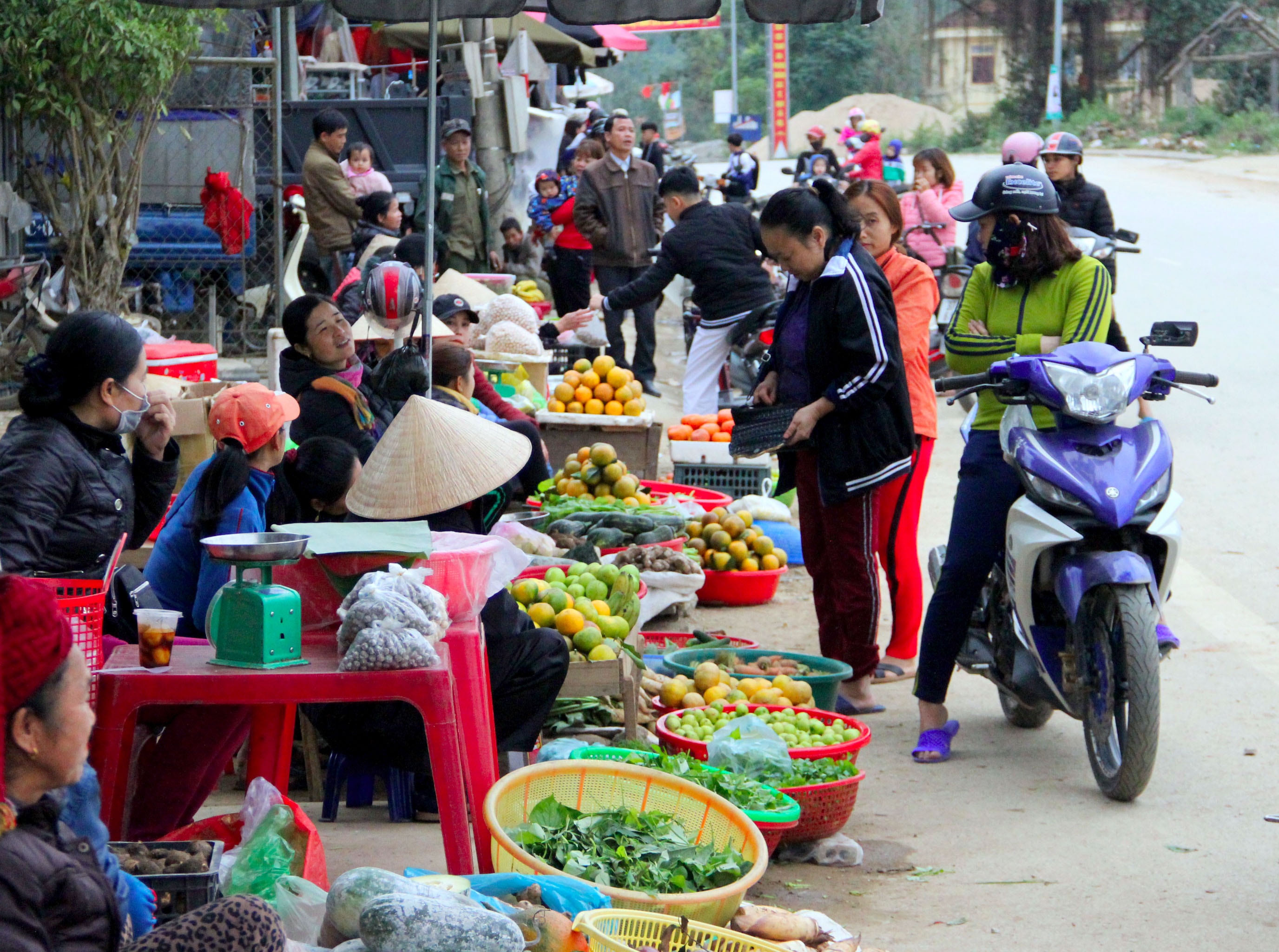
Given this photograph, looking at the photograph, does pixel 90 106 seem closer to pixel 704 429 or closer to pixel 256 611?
pixel 704 429

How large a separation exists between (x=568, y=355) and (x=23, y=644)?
8854 millimetres

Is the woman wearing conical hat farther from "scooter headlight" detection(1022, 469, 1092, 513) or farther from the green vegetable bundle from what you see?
"scooter headlight" detection(1022, 469, 1092, 513)

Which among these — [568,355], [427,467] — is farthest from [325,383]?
[568,355]

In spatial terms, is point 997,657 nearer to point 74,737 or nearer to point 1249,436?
point 74,737

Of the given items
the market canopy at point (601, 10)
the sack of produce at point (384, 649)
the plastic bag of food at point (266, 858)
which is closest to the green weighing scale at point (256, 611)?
the sack of produce at point (384, 649)

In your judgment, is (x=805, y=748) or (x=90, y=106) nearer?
(x=805, y=748)

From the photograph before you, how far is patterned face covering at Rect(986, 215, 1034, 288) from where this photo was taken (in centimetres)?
503

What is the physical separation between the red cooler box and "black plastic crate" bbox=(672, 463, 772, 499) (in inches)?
110

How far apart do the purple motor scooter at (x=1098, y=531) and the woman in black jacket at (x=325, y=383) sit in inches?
82.0

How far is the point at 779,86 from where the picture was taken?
2195 inches

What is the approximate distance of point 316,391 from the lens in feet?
17.4

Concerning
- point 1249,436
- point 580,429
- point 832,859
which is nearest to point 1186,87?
point 1249,436

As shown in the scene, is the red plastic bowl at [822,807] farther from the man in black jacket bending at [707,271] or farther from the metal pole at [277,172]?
the metal pole at [277,172]

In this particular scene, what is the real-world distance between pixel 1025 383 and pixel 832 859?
1.65 metres
